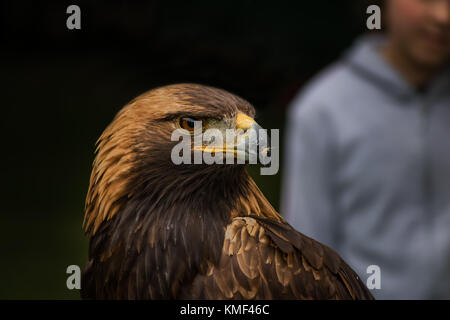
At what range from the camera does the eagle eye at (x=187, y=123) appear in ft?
1.05

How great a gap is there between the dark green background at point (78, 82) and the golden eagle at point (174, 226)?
0.02m

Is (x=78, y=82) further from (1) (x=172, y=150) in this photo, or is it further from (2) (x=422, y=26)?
(2) (x=422, y=26)

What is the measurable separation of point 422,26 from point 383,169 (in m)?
0.28

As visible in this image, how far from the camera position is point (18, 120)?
424 mm

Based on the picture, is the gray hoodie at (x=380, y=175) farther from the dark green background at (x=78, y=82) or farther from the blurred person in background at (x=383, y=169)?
the dark green background at (x=78, y=82)

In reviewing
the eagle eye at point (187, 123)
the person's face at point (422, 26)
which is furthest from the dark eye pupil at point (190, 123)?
the person's face at point (422, 26)

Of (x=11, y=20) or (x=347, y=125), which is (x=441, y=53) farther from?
(x=11, y=20)

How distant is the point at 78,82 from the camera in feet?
1.21

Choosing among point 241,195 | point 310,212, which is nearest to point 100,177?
point 241,195

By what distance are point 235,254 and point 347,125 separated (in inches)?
12.2

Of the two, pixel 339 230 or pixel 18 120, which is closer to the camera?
pixel 18 120

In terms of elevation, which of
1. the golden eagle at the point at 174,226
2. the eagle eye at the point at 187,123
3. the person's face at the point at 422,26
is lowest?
the golden eagle at the point at 174,226

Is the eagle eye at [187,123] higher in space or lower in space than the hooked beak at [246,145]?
higher
